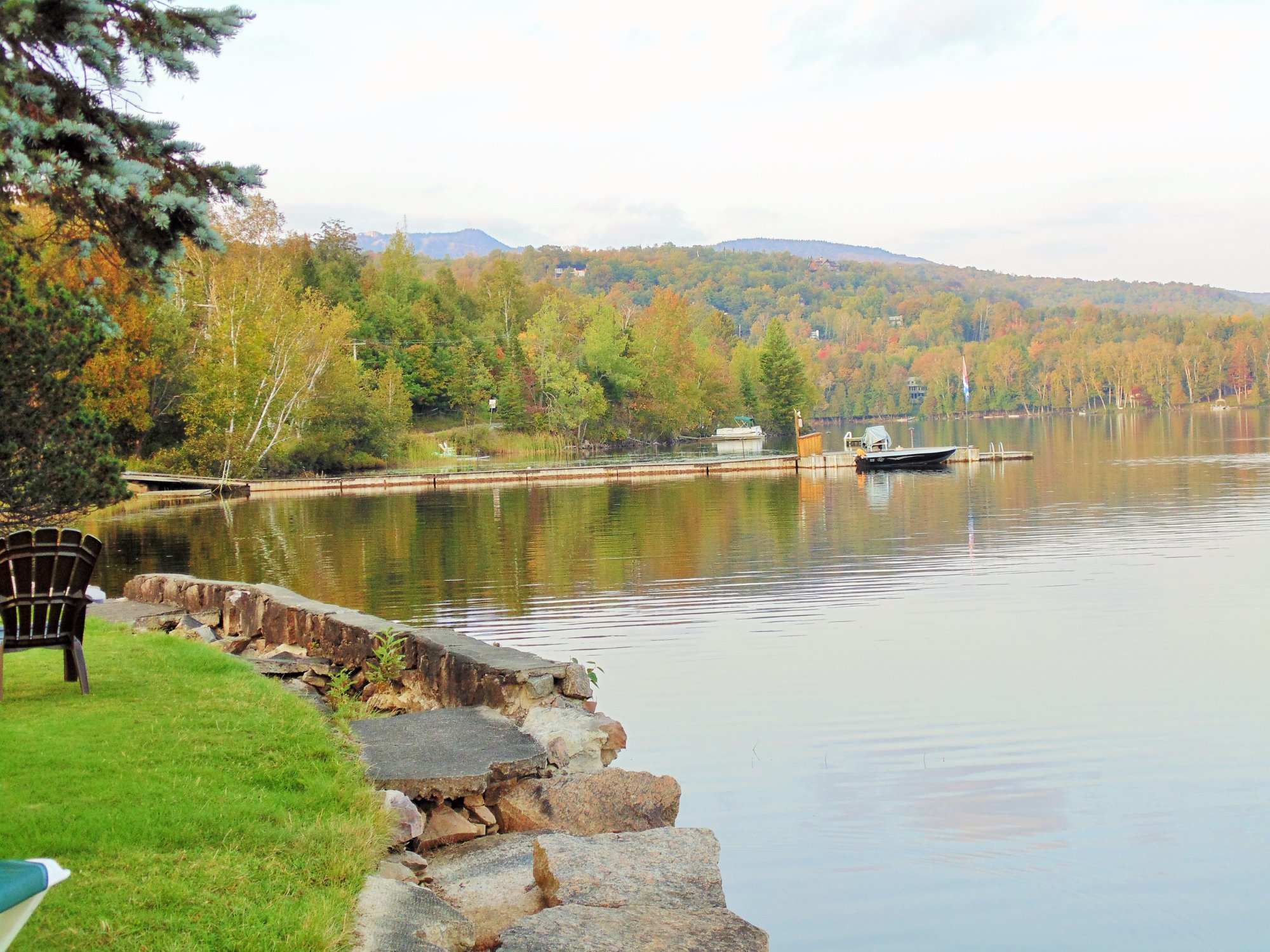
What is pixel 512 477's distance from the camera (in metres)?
55.5

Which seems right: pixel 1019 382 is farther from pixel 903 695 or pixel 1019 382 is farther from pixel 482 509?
pixel 903 695

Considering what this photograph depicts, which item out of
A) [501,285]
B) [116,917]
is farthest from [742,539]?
[501,285]

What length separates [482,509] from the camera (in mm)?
40281

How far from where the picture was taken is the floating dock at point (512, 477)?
51625 millimetres

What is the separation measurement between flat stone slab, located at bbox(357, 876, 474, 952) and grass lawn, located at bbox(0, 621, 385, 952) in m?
0.07

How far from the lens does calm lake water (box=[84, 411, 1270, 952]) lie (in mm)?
7090

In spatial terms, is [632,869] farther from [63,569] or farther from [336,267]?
[336,267]

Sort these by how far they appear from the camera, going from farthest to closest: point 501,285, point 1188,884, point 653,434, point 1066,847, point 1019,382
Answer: point 1019,382 < point 501,285 < point 653,434 < point 1066,847 < point 1188,884

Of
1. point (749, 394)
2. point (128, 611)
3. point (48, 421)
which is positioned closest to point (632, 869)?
point (128, 611)

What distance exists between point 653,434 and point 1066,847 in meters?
90.8

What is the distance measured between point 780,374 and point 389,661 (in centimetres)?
10296

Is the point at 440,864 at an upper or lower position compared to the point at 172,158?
lower

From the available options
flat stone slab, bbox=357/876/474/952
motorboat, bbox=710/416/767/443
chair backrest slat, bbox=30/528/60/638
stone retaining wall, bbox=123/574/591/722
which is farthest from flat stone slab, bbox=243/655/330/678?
motorboat, bbox=710/416/767/443

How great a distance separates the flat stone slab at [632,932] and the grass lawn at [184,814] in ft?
2.55
